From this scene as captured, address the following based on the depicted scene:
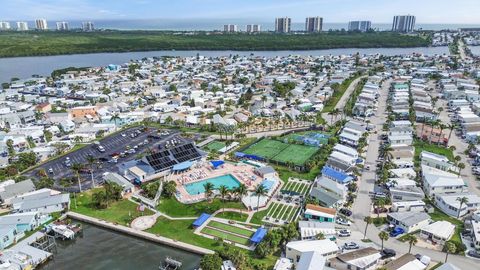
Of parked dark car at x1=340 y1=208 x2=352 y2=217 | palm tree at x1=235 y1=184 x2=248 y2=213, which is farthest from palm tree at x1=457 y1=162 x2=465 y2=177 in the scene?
palm tree at x1=235 y1=184 x2=248 y2=213

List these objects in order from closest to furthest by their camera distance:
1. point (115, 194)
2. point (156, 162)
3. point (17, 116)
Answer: point (115, 194), point (156, 162), point (17, 116)

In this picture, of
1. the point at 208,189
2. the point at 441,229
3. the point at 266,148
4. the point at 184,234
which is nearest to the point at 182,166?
the point at 208,189

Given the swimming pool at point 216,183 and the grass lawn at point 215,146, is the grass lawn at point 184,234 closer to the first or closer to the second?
the swimming pool at point 216,183

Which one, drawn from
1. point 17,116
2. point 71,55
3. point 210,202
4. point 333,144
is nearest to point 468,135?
point 333,144

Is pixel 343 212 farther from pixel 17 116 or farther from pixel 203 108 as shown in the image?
pixel 17 116

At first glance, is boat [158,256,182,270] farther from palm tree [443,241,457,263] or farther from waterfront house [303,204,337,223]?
palm tree [443,241,457,263]

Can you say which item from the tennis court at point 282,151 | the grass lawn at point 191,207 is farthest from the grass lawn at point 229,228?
the tennis court at point 282,151
